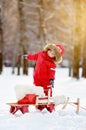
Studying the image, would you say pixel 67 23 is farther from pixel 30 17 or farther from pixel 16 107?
pixel 16 107

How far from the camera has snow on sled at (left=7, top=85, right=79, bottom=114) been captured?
9320 millimetres

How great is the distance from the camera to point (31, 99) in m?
9.40

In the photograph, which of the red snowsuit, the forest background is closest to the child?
the red snowsuit

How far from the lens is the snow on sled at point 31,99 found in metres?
9.32

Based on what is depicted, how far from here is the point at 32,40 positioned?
46.4m

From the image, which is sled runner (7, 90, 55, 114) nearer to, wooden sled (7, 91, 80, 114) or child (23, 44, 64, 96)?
wooden sled (7, 91, 80, 114)

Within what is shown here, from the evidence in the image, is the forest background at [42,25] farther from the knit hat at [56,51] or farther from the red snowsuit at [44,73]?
the red snowsuit at [44,73]

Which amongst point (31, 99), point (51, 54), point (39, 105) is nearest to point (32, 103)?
point (31, 99)

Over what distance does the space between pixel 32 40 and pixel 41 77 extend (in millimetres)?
36579

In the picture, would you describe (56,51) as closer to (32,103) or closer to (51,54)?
(51,54)

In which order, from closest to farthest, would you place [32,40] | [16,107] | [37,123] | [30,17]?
[37,123] → [16,107] → [30,17] → [32,40]

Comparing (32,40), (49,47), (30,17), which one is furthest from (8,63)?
(49,47)

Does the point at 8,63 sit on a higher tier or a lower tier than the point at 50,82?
lower

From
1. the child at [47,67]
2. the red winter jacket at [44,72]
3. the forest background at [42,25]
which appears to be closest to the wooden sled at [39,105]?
the child at [47,67]
